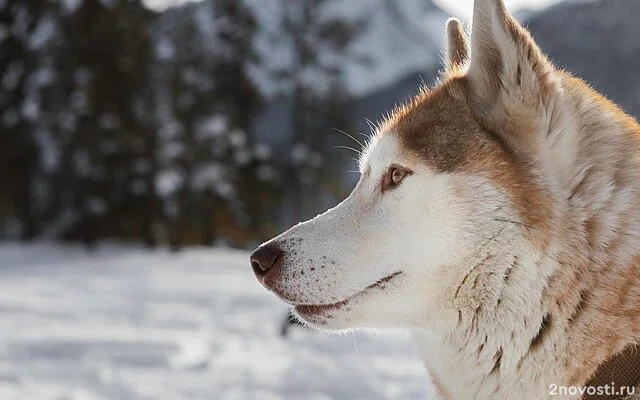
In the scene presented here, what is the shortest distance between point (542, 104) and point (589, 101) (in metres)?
0.20

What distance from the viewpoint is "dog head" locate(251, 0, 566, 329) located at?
2.16 meters

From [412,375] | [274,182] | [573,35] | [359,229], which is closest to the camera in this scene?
[359,229]

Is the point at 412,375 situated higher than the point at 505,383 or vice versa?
the point at 505,383

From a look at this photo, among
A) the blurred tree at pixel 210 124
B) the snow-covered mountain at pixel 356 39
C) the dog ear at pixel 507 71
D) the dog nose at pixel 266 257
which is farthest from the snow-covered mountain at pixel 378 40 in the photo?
the dog nose at pixel 266 257

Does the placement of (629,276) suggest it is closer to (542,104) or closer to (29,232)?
(542,104)

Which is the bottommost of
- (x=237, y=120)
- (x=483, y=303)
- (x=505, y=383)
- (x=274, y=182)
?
(x=274, y=182)

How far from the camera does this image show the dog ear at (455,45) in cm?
285

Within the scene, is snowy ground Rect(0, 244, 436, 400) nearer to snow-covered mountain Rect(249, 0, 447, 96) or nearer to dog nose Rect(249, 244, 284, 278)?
dog nose Rect(249, 244, 284, 278)

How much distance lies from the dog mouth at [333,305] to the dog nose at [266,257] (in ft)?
0.52

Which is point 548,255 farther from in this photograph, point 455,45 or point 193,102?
point 193,102

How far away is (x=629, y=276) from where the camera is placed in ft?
6.72

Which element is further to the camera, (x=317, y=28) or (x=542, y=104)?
(x=317, y=28)

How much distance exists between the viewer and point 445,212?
7.24ft

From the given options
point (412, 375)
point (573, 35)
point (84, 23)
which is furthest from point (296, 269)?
point (573, 35)
